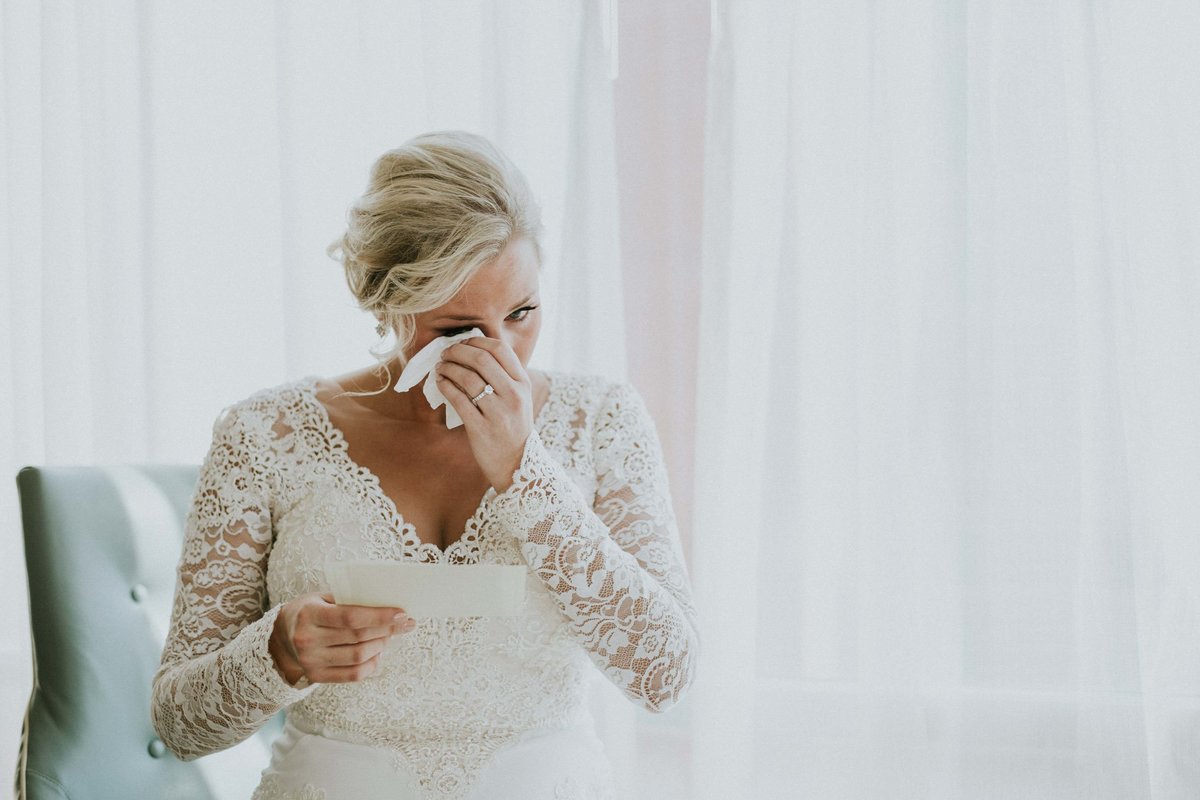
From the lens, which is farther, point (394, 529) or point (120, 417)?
point (120, 417)

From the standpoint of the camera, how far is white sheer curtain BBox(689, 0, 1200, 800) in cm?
161

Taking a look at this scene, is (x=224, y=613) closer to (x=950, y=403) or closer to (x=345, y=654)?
(x=345, y=654)

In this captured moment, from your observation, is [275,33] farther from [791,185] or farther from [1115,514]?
[1115,514]

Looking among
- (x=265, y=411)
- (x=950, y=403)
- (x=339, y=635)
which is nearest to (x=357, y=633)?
(x=339, y=635)

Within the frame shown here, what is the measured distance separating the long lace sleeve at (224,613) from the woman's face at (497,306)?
0.28 m

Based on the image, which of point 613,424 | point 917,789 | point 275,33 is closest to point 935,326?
point 613,424

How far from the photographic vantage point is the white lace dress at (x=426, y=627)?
49.7 inches

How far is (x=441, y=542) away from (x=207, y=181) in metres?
1.30

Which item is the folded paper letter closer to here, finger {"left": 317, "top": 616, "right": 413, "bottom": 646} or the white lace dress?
finger {"left": 317, "top": 616, "right": 413, "bottom": 646}

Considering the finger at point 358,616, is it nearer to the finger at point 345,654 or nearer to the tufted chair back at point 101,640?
the finger at point 345,654

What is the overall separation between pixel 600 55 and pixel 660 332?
1.73 feet

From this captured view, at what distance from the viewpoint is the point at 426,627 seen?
1.33 m

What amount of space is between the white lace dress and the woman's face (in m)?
0.14

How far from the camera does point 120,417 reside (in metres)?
2.32
